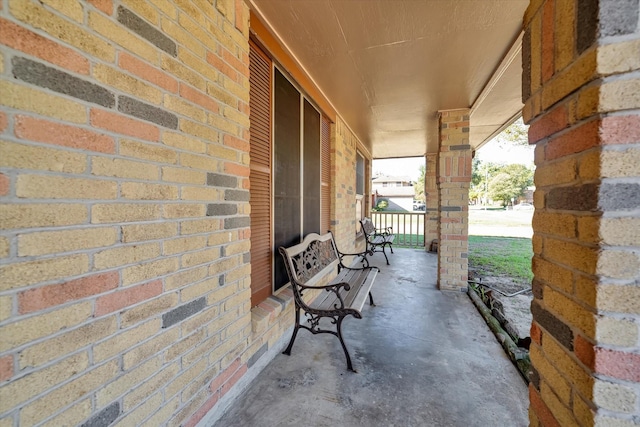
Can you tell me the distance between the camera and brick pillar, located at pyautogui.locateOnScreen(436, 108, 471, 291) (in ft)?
12.4

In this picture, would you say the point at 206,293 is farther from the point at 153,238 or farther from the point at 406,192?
the point at 406,192

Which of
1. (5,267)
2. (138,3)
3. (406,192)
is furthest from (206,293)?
(406,192)

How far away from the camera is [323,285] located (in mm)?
2893

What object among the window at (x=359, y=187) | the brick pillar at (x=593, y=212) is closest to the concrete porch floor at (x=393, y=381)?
the brick pillar at (x=593, y=212)

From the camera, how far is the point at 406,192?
119ft

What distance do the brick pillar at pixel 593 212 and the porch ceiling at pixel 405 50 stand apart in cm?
140

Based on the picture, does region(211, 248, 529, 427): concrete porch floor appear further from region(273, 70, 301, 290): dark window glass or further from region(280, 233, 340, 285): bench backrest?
region(273, 70, 301, 290): dark window glass

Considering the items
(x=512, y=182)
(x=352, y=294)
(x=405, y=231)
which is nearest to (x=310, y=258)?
(x=352, y=294)

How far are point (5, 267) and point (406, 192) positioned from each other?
3783cm

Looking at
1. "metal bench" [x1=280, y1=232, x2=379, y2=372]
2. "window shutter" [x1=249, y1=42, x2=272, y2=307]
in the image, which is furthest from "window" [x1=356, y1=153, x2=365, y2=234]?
"window shutter" [x1=249, y1=42, x2=272, y2=307]

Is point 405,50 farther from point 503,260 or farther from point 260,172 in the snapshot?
point 503,260

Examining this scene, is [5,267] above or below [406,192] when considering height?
below

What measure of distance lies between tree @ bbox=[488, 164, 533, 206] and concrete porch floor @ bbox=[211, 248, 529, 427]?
39297 mm

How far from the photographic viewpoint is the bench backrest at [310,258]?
7.66ft
